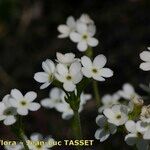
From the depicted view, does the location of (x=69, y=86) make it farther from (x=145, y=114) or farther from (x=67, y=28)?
(x=67, y=28)

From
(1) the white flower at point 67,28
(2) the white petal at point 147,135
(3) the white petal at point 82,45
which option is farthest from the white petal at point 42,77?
(1) the white flower at point 67,28

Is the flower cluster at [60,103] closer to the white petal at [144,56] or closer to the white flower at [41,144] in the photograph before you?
the white flower at [41,144]

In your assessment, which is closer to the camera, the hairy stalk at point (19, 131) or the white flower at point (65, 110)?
the hairy stalk at point (19, 131)

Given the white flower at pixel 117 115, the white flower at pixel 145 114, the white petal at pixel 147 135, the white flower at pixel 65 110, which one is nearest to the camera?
the white petal at pixel 147 135

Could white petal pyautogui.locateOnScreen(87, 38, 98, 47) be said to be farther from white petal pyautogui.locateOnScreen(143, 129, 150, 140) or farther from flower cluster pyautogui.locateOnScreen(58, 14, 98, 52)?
white petal pyautogui.locateOnScreen(143, 129, 150, 140)

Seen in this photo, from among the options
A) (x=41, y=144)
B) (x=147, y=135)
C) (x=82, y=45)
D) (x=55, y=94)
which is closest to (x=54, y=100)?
(x=55, y=94)

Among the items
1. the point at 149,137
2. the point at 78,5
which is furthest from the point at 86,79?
the point at 78,5
